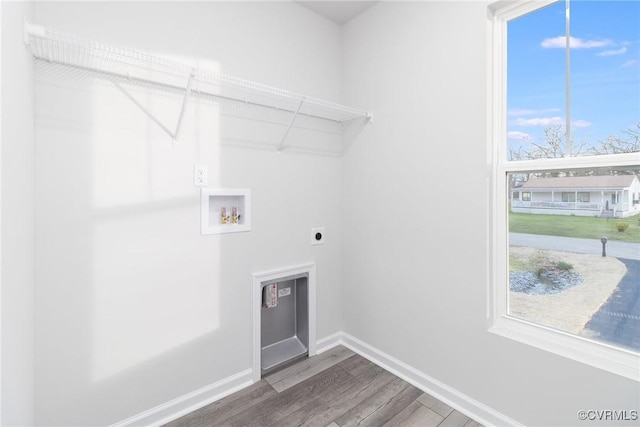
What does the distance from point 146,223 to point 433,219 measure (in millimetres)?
1702

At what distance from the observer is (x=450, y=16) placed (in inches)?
68.2

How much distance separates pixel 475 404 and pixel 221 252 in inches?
69.4

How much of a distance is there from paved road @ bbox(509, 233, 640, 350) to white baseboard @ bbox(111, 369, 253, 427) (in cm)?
198

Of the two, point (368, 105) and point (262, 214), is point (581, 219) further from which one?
point (262, 214)

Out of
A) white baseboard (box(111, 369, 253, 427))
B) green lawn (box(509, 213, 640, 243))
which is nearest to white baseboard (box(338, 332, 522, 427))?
white baseboard (box(111, 369, 253, 427))

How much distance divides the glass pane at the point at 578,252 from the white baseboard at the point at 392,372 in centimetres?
59

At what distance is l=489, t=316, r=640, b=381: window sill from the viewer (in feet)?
4.11

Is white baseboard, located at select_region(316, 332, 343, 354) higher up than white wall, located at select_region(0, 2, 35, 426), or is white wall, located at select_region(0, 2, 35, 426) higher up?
white wall, located at select_region(0, 2, 35, 426)

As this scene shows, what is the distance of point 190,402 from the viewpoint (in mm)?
1739

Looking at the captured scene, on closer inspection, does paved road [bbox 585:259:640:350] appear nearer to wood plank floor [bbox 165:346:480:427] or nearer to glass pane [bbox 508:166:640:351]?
glass pane [bbox 508:166:640:351]

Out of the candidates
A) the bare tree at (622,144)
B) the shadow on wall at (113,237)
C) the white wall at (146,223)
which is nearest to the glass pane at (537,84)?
the bare tree at (622,144)

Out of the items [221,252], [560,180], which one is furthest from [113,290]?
[560,180]

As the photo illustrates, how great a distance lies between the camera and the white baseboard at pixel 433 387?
1.60 m

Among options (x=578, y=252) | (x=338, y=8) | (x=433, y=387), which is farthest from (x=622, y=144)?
(x=338, y=8)
